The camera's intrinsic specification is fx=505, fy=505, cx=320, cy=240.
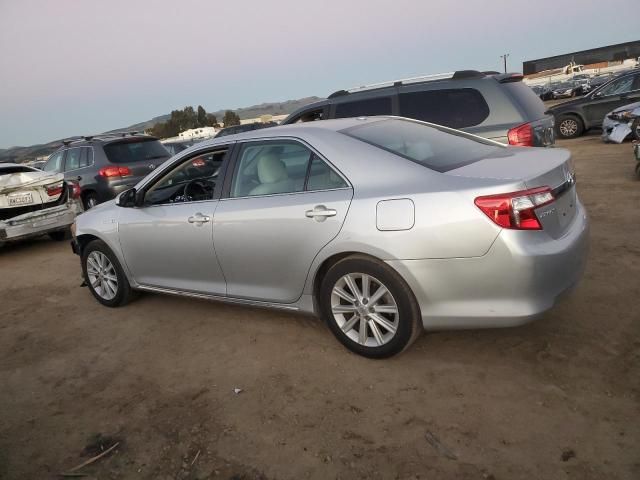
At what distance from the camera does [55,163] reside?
36.9 ft

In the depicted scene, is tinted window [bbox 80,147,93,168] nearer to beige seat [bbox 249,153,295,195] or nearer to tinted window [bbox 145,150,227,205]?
tinted window [bbox 145,150,227,205]

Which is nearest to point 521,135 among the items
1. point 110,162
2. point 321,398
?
point 321,398

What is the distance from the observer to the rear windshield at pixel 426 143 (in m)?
3.30

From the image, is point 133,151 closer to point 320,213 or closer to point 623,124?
point 320,213

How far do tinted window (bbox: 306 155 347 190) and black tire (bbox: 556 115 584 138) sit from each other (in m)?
14.5

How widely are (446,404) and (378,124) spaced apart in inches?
82.5

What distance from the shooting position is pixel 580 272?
3.09m

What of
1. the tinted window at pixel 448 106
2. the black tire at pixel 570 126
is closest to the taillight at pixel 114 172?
the tinted window at pixel 448 106

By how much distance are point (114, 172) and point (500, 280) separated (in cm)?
863

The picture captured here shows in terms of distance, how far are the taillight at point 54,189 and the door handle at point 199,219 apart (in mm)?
5738

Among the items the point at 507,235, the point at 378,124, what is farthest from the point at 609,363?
the point at 378,124

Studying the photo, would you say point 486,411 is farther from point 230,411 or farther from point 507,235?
point 230,411

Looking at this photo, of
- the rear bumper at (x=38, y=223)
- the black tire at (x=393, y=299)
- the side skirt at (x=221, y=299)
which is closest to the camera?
the black tire at (x=393, y=299)

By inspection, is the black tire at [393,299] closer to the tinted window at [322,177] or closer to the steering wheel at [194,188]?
the tinted window at [322,177]
